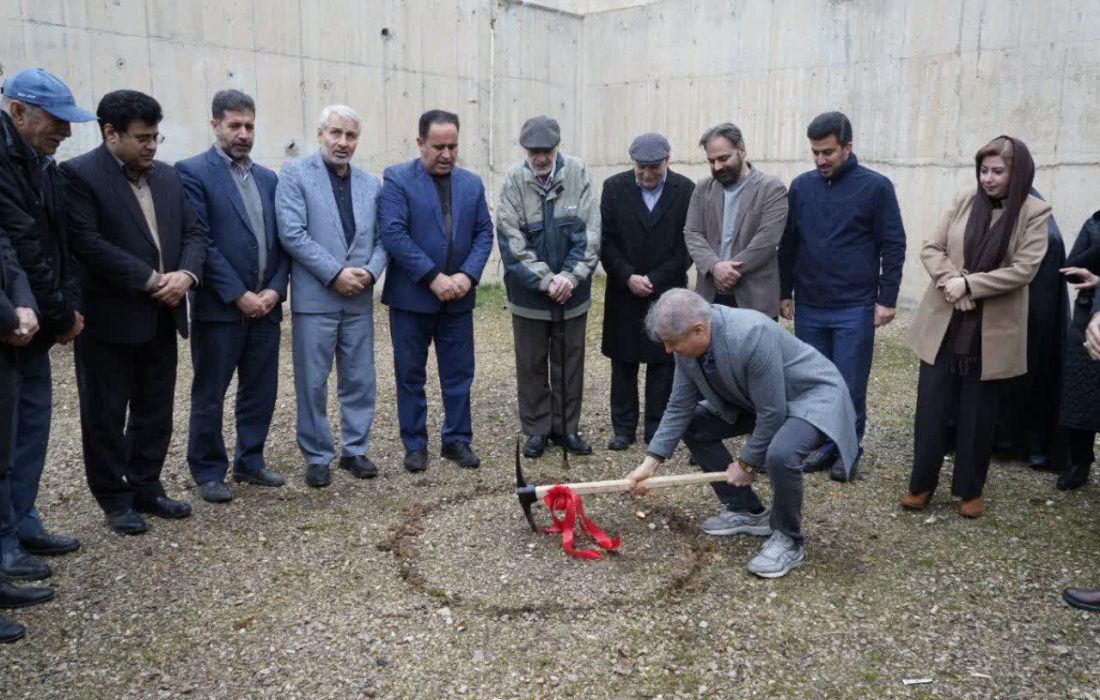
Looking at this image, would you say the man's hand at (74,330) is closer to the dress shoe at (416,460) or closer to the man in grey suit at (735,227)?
the dress shoe at (416,460)

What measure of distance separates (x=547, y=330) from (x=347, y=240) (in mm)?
1291

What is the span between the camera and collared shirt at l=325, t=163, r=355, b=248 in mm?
4773

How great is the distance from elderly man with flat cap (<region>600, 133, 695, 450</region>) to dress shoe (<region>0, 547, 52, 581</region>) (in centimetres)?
309

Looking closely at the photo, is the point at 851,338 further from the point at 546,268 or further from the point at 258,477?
the point at 258,477

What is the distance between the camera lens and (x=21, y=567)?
143 inches

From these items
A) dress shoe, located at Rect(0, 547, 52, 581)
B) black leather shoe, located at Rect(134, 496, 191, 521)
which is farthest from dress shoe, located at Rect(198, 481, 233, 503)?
dress shoe, located at Rect(0, 547, 52, 581)

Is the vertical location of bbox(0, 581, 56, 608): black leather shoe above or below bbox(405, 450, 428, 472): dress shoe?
below

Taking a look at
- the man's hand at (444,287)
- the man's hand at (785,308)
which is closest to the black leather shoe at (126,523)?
the man's hand at (444,287)

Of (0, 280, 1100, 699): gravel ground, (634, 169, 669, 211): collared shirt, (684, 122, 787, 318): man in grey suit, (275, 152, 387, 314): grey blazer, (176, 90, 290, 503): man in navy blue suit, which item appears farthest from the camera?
(634, 169, 669, 211): collared shirt

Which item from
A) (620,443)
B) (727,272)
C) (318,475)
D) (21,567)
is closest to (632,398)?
(620,443)

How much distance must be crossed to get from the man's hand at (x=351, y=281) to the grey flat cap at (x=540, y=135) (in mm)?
1167

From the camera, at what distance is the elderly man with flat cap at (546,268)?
5.09 m

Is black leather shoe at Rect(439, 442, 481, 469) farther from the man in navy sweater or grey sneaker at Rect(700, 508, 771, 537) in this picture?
the man in navy sweater

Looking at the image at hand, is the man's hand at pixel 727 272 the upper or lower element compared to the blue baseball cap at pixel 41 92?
lower
